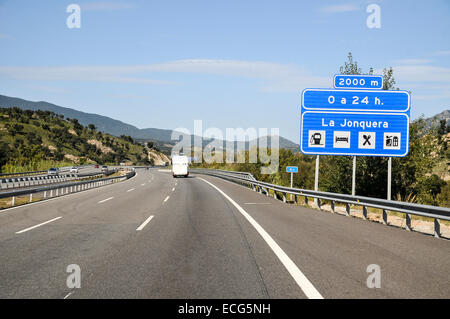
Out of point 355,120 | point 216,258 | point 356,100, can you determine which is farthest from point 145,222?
point 356,100

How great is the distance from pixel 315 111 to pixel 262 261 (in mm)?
13076

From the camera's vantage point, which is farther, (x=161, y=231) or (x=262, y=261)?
(x=161, y=231)

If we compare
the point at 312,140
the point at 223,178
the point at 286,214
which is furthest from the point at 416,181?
the point at 223,178

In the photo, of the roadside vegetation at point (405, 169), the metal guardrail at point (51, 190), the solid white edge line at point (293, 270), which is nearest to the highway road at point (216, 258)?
the solid white edge line at point (293, 270)

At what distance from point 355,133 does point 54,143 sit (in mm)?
116906

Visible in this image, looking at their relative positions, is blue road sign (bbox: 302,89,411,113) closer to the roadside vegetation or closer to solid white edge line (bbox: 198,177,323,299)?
the roadside vegetation

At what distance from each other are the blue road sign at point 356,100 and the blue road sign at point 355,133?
25 centimetres

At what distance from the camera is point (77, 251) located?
742cm

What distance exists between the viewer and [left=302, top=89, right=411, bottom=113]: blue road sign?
1769 cm

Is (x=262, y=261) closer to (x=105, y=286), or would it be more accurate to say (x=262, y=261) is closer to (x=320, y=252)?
(x=320, y=252)

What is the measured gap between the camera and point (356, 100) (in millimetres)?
18359

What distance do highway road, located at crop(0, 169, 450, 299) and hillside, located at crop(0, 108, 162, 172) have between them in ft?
184

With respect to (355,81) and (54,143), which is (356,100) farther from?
(54,143)
